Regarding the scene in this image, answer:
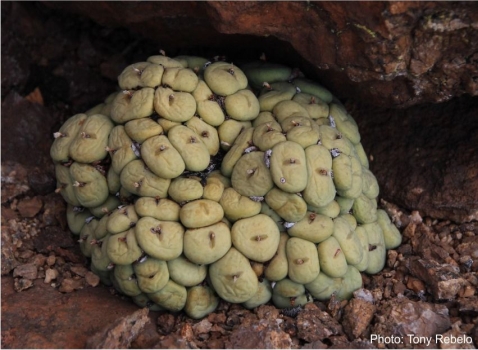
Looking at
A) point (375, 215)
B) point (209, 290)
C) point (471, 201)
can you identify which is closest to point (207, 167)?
point (209, 290)

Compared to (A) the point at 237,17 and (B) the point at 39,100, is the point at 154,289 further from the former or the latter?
(B) the point at 39,100

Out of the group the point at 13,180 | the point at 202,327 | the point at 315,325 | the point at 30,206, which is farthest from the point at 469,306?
the point at 13,180

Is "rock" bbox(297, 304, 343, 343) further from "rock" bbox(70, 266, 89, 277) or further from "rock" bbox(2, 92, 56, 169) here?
"rock" bbox(2, 92, 56, 169)

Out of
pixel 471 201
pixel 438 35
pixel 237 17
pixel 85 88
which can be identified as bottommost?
pixel 85 88

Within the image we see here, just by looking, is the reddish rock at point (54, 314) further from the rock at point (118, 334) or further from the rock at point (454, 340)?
the rock at point (454, 340)

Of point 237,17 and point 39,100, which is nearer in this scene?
point 237,17

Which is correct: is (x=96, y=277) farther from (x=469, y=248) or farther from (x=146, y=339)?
(x=469, y=248)
